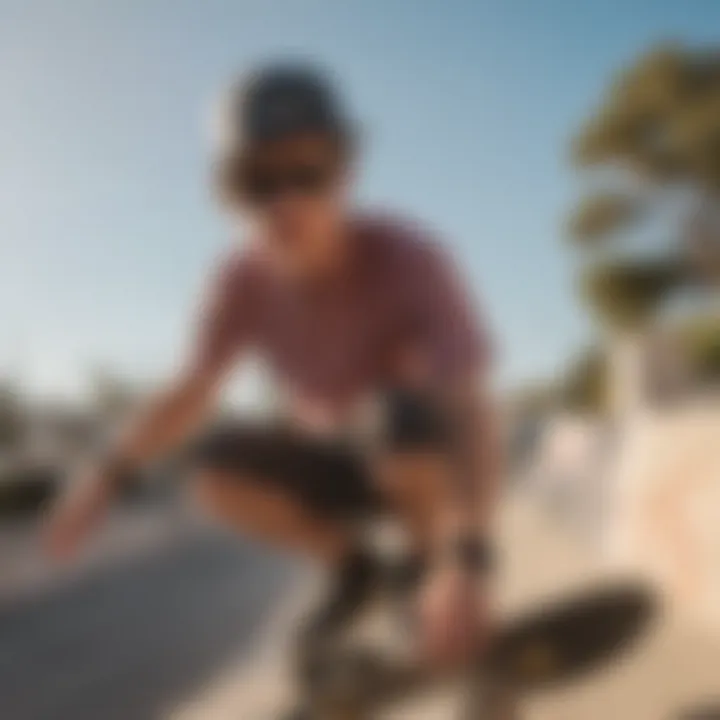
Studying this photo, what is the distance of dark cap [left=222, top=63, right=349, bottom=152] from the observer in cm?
93

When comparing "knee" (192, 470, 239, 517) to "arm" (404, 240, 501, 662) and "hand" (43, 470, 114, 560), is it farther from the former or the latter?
"arm" (404, 240, 501, 662)

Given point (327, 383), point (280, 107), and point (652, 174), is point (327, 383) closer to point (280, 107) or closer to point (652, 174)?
point (280, 107)

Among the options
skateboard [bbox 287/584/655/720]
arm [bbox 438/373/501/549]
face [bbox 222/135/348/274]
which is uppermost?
face [bbox 222/135/348/274]

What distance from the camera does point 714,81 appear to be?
102 cm

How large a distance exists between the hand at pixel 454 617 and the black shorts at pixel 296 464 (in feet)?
0.35

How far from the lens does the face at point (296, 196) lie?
94cm

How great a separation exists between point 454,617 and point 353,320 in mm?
304

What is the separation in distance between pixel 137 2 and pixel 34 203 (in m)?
0.25

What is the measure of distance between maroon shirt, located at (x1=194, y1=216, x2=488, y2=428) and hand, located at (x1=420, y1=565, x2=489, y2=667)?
20 centimetres

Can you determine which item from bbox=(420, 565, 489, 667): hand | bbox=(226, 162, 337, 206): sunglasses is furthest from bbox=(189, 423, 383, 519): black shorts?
bbox=(226, 162, 337, 206): sunglasses

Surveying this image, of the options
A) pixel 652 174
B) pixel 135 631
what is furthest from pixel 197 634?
pixel 652 174

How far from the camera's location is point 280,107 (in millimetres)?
930

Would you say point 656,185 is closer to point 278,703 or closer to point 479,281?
point 479,281

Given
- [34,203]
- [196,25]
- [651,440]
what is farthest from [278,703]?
[196,25]
